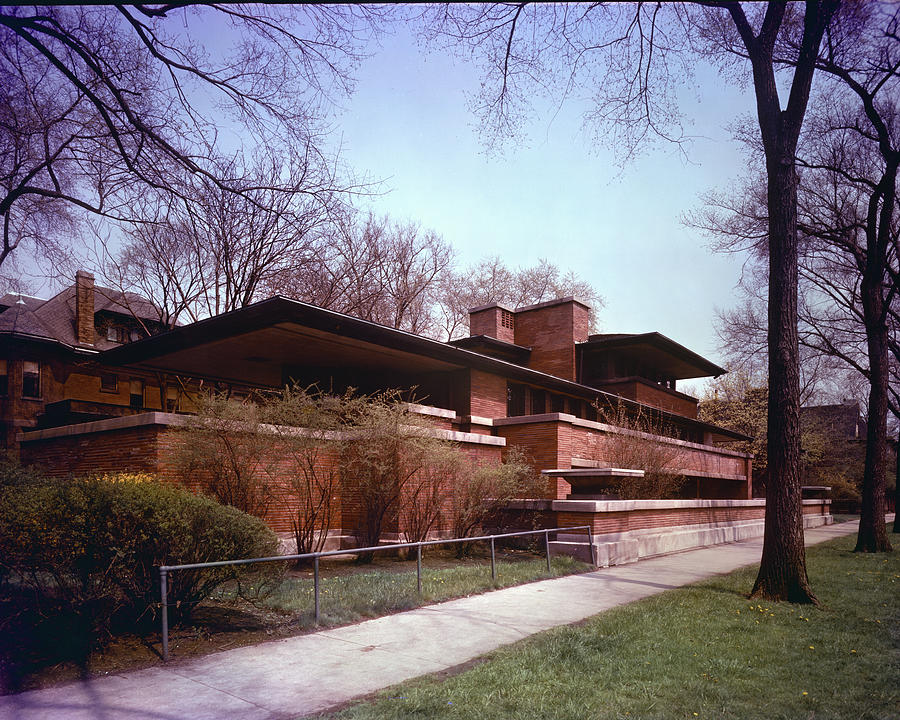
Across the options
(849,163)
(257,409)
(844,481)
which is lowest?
(844,481)

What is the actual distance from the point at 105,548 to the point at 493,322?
26335 millimetres

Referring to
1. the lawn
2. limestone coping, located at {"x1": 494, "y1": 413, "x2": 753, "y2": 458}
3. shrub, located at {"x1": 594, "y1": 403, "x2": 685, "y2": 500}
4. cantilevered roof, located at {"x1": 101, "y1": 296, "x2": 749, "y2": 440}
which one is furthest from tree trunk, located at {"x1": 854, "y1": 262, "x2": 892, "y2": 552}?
the lawn

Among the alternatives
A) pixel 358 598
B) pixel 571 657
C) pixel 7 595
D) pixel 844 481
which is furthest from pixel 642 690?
pixel 844 481

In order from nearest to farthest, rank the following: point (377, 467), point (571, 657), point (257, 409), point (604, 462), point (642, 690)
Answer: point (642, 690), point (571, 657), point (257, 409), point (377, 467), point (604, 462)

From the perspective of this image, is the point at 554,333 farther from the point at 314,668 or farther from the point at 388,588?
the point at 314,668

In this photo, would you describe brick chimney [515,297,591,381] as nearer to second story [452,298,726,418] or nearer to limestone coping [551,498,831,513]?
second story [452,298,726,418]

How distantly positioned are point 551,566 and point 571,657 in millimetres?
6459

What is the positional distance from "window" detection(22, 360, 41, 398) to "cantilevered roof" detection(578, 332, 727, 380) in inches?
996

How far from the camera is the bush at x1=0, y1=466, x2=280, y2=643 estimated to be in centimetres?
620

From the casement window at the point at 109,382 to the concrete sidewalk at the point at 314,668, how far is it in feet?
94.6

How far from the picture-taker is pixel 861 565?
584 inches

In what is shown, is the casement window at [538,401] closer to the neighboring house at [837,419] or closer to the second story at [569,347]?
the second story at [569,347]

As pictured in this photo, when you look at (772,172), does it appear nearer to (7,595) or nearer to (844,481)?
(7,595)

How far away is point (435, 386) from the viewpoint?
21.7 m
